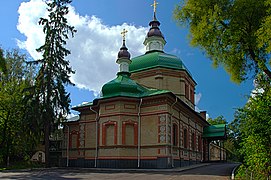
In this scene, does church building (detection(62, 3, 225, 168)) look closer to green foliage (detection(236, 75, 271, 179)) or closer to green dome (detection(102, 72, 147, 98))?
green dome (detection(102, 72, 147, 98))

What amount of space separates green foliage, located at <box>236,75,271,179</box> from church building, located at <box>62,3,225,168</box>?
1130cm

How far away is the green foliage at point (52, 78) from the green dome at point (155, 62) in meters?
6.27

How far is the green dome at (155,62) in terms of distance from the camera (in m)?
28.6

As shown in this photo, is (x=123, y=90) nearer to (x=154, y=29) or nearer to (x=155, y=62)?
(x=155, y=62)

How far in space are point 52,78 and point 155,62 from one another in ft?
31.0

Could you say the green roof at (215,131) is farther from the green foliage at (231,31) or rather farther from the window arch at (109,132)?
the green foliage at (231,31)

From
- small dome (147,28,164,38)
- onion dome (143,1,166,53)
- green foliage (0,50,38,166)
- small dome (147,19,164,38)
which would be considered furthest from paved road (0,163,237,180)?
small dome (147,19,164,38)

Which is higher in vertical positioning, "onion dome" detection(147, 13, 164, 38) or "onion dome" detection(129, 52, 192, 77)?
"onion dome" detection(147, 13, 164, 38)

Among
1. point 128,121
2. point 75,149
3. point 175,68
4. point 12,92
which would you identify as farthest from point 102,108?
point 12,92

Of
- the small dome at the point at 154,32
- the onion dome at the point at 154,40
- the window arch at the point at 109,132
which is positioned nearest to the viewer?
the window arch at the point at 109,132

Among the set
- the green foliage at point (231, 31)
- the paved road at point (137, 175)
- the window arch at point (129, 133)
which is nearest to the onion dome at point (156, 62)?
the window arch at point (129, 133)

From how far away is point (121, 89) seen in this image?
24094 mm

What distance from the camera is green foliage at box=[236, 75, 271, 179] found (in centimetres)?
1004

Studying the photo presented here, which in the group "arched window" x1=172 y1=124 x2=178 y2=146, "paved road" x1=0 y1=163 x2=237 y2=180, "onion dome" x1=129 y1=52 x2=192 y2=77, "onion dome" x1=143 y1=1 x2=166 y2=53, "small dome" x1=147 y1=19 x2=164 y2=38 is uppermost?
"small dome" x1=147 y1=19 x2=164 y2=38
